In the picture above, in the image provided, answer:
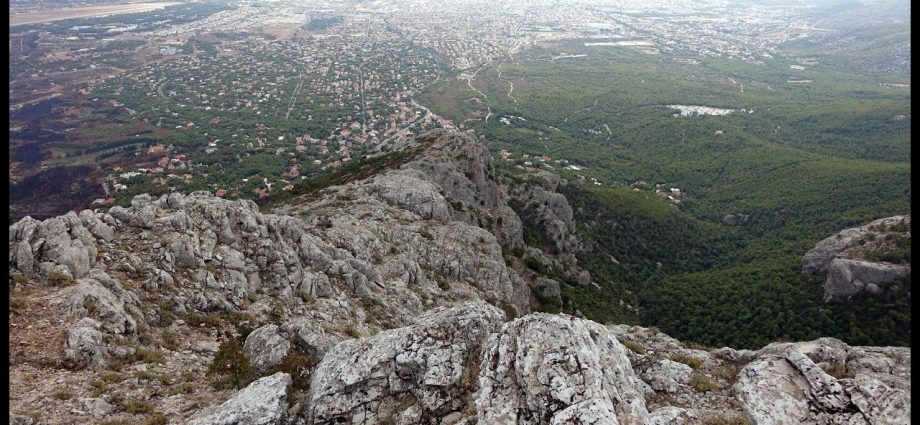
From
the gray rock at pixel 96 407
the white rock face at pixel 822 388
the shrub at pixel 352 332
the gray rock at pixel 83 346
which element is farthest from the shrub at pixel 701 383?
the gray rock at pixel 83 346

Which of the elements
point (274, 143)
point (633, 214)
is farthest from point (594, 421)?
point (274, 143)

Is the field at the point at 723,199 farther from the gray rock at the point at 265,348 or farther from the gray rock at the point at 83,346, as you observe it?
the gray rock at the point at 83,346

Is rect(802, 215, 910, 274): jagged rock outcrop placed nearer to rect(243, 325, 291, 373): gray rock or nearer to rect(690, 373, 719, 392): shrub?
rect(690, 373, 719, 392): shrub

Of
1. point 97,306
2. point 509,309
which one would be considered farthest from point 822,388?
point 97,306

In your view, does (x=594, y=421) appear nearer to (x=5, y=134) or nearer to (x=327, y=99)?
(x=5, y=134)

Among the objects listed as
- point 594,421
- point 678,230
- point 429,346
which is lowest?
point 678,230

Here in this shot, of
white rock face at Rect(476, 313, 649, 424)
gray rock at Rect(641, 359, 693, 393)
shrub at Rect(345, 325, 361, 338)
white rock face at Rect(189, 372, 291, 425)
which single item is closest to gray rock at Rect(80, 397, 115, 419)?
white rock face at Rect(189, 372, 291, 425)
